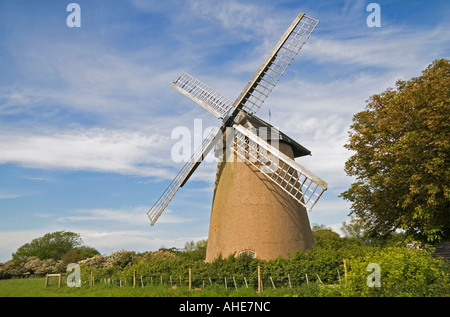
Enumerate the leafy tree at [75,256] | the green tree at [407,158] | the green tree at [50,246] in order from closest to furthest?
the green tree at [407,158], the leafy tree at [75,256], the green tree at [50,246]

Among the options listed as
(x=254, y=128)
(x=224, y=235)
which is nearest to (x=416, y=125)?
(x=254, y=128)

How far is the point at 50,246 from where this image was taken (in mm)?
56562

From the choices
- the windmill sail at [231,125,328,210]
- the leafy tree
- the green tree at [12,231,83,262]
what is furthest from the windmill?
the green tree at [12,231,83,262]

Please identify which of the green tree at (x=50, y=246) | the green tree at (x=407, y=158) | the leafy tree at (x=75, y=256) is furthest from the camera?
the green tree at (x=50, y=246)

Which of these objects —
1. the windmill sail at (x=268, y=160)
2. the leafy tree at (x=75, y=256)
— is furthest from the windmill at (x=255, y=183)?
the leafy tree at (x=75, y=256)

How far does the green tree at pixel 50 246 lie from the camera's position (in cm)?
5462

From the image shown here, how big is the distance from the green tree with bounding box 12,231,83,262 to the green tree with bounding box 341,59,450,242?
165ft

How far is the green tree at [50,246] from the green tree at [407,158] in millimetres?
50332

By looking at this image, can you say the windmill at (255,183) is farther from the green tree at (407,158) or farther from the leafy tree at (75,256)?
the leafy tree at (75,256)

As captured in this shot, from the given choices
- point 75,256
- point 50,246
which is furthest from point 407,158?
point 50,246

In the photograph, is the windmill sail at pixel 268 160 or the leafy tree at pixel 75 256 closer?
the windmill sail at pixel 268 160
